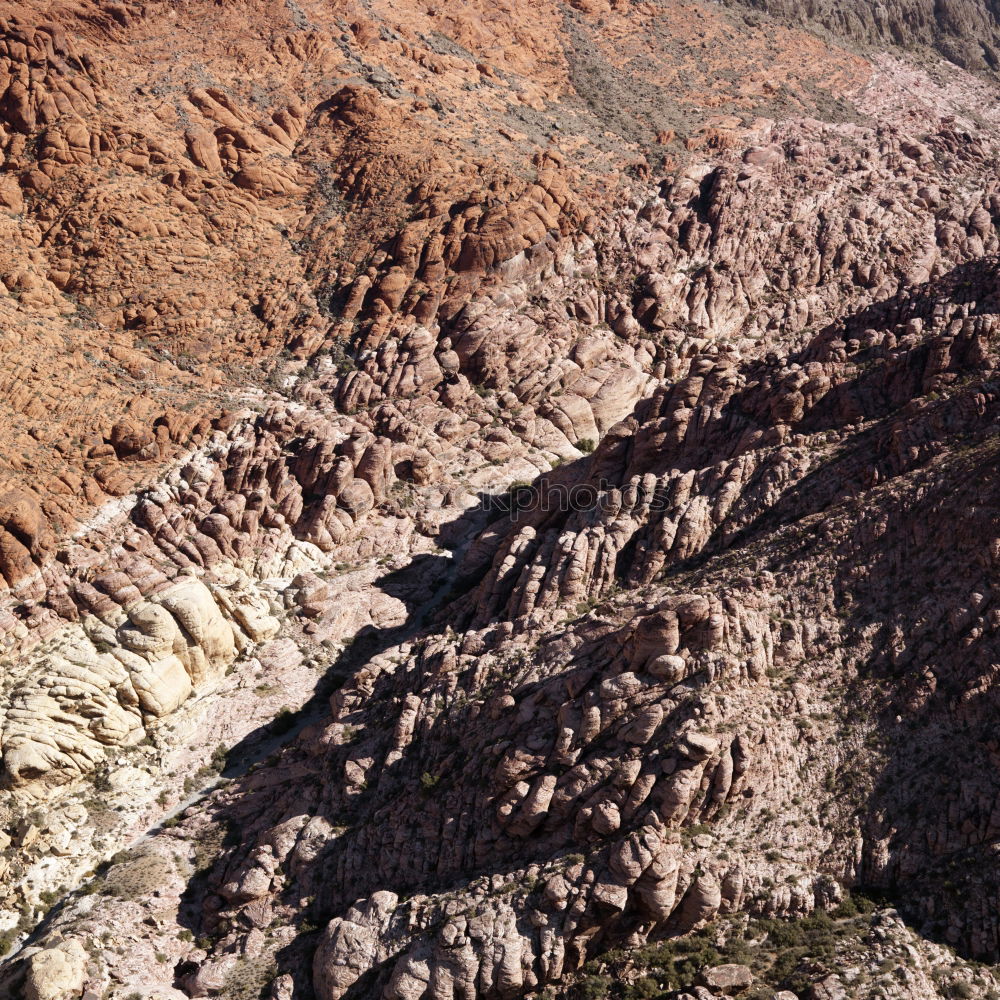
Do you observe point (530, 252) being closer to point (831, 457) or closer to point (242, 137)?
point (242, 137)

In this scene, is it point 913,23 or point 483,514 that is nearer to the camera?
point 483,514

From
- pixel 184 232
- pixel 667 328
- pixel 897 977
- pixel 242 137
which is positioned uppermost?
pixel 242 137

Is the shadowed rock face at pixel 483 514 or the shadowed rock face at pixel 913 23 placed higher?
the shadowed rock face at pixel 913 23

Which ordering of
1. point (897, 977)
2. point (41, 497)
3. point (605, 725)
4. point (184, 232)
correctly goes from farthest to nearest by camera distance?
point (184, 232), point (41, 497), point (605, 725), point (897, 977)

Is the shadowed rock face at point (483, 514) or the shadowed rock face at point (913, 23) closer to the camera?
the shadowed rock face at point (483, 514)

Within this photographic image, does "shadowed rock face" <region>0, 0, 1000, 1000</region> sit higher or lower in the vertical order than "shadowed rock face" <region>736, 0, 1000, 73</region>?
lower

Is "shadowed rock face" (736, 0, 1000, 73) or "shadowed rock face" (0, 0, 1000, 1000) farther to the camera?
"shadowed rock face" (736, 0, 1000, 73)

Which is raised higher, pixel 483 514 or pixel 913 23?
pixel 913 23

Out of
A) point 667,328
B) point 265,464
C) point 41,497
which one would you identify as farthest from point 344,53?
point 41,497
